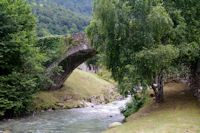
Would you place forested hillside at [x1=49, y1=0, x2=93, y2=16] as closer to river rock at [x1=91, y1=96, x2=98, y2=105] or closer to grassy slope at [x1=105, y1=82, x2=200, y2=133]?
river rock at [x1=91, y1=96, x2=98, y2=105]

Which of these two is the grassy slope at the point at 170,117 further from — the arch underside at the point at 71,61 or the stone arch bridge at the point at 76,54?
the arch underside at the point at 71,61

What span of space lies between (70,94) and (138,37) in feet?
49.3

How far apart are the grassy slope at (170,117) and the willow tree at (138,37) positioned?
57.7 inches

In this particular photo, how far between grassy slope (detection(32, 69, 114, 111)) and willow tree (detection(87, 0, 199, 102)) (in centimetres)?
986

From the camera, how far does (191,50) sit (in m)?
10.9

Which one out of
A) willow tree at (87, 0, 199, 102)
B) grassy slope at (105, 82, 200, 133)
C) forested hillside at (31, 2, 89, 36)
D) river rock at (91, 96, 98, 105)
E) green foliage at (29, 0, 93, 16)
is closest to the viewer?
grassy slope at (105, 82, 200, 133)

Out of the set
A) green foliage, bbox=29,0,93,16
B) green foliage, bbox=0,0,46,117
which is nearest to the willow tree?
green foliage, bbox=0,0,46,117

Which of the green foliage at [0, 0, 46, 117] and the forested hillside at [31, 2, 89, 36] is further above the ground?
the forested hillside at [31, 2, 89, 36]

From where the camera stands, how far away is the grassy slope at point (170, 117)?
794 centimetres

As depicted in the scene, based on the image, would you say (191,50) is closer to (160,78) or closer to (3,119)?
(160,78)

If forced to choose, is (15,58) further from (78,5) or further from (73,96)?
(78,5)

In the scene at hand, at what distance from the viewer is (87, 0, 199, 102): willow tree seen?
996 centimetres

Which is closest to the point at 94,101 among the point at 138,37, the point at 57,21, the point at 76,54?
the point at 76,54

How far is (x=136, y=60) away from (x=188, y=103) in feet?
13.1
